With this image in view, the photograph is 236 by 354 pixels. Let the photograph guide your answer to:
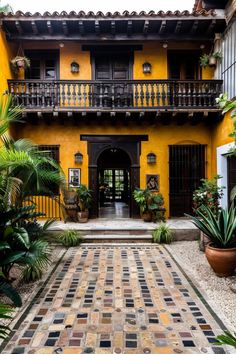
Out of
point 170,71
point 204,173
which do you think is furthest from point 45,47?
point 204,173

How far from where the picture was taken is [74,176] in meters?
8.90

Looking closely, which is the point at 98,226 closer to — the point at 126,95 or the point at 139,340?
the point at 126,95

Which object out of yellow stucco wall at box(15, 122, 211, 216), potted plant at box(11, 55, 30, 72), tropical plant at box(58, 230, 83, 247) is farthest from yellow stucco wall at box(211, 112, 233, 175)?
potted plant at box(11, 55, 30, 72)

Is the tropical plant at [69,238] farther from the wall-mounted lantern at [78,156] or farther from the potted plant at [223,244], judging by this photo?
the potted plant at [223,244]

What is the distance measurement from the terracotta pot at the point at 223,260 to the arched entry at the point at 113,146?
4383 mm

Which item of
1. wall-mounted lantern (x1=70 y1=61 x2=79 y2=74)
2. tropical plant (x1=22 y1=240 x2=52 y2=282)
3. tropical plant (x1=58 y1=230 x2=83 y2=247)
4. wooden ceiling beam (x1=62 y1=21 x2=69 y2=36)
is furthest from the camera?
wall-mounted lantern (x1=70 y1=61 x2=79 y2=74)

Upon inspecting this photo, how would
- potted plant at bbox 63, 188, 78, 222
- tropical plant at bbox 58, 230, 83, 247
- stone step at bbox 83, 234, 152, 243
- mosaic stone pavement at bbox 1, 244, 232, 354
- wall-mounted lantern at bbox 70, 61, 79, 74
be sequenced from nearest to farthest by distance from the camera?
mosaic stone pavement at bbox 1, 244, 232, 354 < tropical plant at bbox 58, 230, 83, 247 < stone step at bbox 83, 234, 152, 243 < potted plant at bbox 63, 188, 78, 222 < wall-mounted lantern at bbox 70, 61, 79, 74

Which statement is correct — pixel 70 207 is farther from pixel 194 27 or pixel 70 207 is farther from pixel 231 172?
pixel 194 27

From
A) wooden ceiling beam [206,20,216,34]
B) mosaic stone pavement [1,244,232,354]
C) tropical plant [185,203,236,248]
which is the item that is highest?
wooden ceiling beam [206,20,216,34]

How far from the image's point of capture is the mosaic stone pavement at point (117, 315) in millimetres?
2811

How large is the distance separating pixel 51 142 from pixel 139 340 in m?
7.14

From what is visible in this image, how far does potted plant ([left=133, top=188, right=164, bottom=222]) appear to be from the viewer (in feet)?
26.8

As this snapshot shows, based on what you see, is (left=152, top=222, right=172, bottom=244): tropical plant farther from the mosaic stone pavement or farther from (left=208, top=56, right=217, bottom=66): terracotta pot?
(left=208, top=56, right=217, bottom=66): terracotta pot

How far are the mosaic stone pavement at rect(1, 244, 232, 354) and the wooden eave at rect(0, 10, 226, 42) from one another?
6.87 meters
